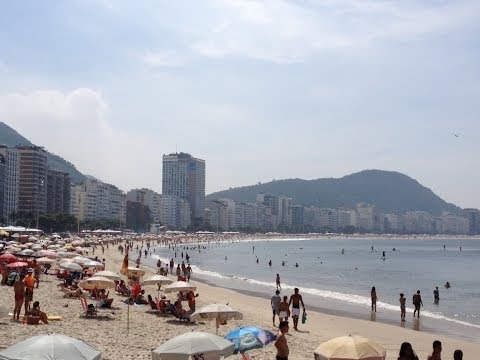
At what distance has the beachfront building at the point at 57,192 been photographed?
14975 cm

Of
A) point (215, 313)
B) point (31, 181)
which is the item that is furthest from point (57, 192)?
point (215, 313)

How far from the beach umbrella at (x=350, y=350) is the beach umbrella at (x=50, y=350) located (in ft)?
10.4

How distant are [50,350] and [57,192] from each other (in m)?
154

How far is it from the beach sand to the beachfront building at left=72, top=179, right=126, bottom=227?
151843 mm

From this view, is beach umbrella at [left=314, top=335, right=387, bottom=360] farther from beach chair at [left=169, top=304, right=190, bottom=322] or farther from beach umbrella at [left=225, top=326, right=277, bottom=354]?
beach chair at [left=169, top=304, right=190, bottom=322]

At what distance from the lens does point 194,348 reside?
8.05 metres

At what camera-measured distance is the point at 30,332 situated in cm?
1332

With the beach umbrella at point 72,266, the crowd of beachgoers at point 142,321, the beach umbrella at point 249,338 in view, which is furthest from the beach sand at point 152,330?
the beach umbrella at point 249,338

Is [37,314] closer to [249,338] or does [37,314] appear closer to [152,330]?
[152,330]

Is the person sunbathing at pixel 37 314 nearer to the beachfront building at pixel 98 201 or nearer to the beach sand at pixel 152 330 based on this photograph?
the beach sand at pixel 152 330

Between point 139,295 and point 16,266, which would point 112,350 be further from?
point 16,266

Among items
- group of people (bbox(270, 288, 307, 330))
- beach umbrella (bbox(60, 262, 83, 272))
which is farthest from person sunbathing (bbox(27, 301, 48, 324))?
beach umbrella (bbox(60, 262, 83, 272))

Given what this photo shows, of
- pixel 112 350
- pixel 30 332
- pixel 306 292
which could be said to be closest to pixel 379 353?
pixel 112 350

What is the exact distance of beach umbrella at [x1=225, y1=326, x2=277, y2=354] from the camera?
9594 mm
